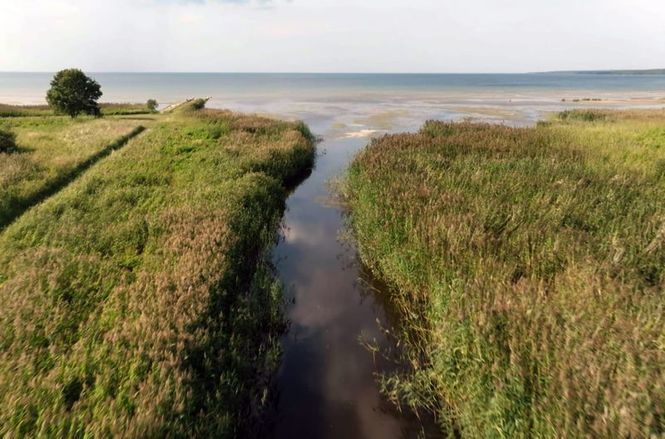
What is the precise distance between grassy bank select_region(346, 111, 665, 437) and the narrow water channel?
1.76ft

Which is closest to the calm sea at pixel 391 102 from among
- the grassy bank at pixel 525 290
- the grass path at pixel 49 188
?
the grass path at pixel 49 188

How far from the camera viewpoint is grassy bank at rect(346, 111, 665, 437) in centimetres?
423

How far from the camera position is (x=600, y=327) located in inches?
186

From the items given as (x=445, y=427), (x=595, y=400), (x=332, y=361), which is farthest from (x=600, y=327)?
(x=332, y=361)

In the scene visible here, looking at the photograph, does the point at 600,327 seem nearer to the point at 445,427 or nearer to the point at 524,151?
the point at 445,427

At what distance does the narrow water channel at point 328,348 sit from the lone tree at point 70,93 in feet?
103

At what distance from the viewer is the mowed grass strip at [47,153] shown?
14102 mm

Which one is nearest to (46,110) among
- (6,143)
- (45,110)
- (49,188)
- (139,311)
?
(45,110)

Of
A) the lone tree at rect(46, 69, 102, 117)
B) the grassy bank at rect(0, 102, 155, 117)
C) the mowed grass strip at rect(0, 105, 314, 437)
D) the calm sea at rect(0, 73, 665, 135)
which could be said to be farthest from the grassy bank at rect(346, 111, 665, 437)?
the grassy bank at rect(0, 102, 155, 117)

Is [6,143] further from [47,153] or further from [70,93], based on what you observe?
[70,93]

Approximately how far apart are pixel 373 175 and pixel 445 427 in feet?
30.2

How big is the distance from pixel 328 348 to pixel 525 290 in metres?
3.82

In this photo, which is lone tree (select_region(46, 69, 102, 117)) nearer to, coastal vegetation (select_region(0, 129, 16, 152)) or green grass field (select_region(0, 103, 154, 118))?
green grass field (select_region(0, 103, 154, 118))

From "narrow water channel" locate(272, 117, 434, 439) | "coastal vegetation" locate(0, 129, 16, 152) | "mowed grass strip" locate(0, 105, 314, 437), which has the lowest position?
"narrow water channel" locate(272, 117, 434, 439)
